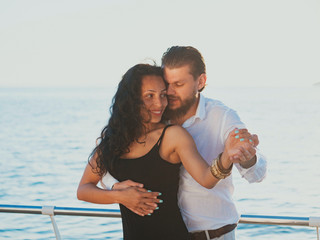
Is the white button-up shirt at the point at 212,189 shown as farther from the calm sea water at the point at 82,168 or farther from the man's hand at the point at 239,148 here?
the calm sea water at the point at 82,168

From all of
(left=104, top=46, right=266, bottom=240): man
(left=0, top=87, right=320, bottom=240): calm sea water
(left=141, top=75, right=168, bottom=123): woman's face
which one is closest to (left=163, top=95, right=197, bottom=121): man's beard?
(left=104, top=46, right=266, bottom=240): man

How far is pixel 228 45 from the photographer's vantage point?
40469 millimetres

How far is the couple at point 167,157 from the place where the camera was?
2080 millimetres

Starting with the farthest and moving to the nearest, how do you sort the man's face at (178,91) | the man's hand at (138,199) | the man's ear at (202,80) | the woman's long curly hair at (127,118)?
the man's ear at (202,80) → the man's face at (178,91) → the woman's long curly hair at (127,118) → the man's hand at (138,199)

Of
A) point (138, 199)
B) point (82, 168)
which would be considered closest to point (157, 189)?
point (138, 199)

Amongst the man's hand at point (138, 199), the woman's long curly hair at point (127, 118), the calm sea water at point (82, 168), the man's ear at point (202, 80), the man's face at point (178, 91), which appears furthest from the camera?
the calm sea water at point (82, 168)

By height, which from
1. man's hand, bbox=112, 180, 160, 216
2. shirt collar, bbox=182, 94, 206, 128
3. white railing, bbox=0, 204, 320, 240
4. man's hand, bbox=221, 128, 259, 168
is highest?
shirt collar, bbox=182, 94, 206, 128

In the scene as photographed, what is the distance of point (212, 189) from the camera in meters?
2.19

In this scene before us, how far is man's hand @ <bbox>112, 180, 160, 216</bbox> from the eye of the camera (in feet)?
6.73

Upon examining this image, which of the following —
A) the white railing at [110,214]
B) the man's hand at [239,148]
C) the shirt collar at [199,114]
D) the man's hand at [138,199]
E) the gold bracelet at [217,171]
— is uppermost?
the shirt collar at [199,114]

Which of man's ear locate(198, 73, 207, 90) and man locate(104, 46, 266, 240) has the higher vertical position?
man's ear locate(198, 73, 207, 90)

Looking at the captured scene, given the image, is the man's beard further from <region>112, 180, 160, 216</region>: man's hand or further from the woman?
<region>112, 180, 160, 216</region>: man's hand

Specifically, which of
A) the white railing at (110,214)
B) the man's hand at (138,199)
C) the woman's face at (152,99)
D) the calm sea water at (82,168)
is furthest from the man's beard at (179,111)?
A: the calm sea water at (82,168)

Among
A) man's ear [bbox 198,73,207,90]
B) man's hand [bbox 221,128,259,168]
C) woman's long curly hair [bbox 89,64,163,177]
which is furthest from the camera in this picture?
man's ear [bbox 198,73,207,90]
